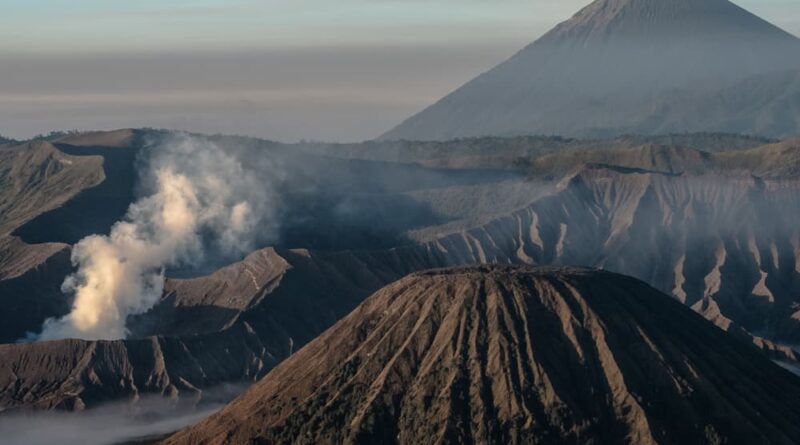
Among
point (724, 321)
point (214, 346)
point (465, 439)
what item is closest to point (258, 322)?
point (214, 346)

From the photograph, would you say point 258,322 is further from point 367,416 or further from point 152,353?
point 367,416

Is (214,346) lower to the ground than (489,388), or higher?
lower

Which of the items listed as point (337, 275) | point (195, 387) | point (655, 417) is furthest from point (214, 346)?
point (655, 417)

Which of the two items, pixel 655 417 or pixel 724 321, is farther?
pixel 724 321

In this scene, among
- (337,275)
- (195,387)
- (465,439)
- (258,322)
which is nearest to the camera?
(465,439)

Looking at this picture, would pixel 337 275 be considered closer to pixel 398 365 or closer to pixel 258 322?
pixel 258 322

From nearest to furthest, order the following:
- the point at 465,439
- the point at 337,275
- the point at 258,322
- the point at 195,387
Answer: the point at 465,439, the point at 195,387, the point at 258,322, the point at 337,275

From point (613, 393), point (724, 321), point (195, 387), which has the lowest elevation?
point (724, 321)
